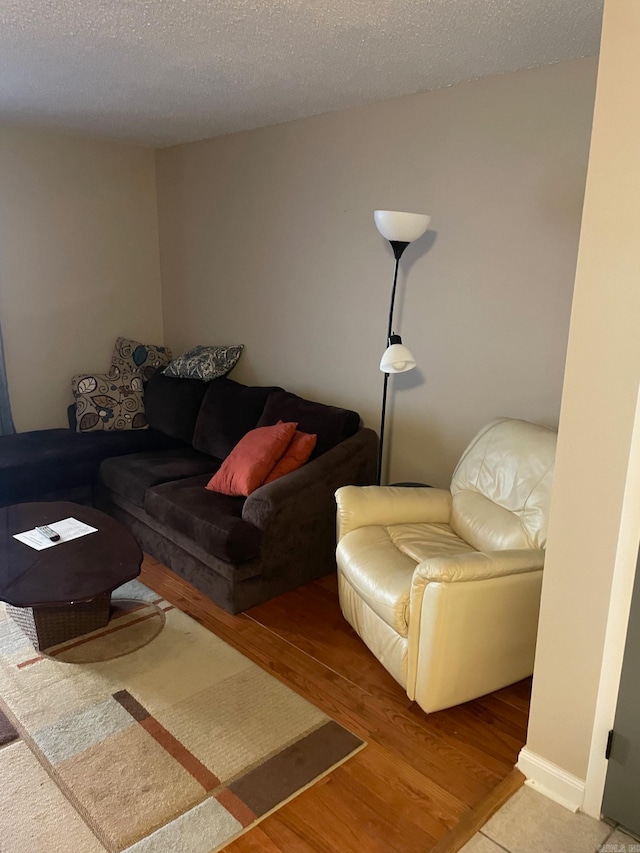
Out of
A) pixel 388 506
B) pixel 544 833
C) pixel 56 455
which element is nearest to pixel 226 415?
pixel 56 455

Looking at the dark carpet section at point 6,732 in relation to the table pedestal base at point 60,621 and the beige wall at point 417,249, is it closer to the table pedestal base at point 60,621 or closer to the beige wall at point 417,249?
the table pedestal base at point 60,621

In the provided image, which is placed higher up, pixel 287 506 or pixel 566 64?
pixel 566 64

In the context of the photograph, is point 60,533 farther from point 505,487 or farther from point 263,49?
point 263,49

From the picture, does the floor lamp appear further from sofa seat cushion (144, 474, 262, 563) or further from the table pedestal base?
the table pedestal base

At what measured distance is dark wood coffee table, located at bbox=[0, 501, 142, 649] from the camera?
2.39m

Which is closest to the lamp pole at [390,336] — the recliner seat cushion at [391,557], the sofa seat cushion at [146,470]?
the recliner seat cushion at [391,557]

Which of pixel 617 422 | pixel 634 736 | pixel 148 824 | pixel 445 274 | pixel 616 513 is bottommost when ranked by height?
pixel 148 824

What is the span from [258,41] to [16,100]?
1713 millimetres

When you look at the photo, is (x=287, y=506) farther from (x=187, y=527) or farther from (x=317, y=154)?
(x=317, y=154)

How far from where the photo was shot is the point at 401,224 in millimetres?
2863

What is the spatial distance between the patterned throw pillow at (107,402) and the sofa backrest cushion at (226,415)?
24.8 inches

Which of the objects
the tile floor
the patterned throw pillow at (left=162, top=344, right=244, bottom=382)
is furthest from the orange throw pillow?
the tile floor

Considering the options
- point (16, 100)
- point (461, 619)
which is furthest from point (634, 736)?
point (16, 100)

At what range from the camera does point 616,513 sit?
1694 mm
